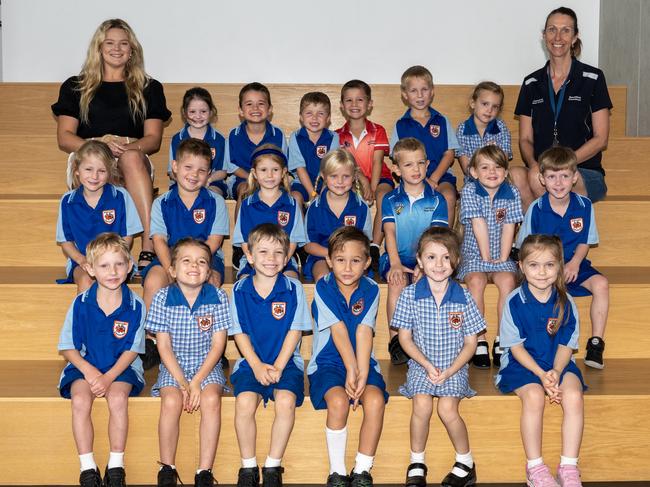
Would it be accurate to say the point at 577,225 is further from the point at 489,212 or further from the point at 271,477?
the point at 271,477

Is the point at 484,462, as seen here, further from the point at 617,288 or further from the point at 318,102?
the point at 318,102

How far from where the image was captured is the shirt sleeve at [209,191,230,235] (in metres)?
3.98

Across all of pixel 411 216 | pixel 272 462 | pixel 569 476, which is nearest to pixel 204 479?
pixel 272 462

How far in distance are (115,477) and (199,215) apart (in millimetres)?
1242

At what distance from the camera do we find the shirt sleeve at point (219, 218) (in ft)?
13.1

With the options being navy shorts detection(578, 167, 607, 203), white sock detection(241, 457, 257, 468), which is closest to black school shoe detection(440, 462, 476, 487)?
white sock detection(241, 457, 257, 468)

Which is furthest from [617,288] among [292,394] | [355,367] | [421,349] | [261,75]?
[261,75]

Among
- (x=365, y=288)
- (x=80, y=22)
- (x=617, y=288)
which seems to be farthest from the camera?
(x=80, y=22)

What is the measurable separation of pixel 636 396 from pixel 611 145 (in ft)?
6.57

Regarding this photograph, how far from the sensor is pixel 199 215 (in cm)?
396

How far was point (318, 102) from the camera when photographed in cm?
463

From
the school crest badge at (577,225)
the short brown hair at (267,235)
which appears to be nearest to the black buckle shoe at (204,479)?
the short brown hair at (267,235)

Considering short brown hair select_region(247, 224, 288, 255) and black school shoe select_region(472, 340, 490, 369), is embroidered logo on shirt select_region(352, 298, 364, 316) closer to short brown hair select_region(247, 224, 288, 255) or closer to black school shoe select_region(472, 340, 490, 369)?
short brown hair select_region(247, 224, 288, 255)

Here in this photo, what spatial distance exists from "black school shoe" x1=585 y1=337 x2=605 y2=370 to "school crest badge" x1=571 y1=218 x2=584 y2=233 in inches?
19.9
